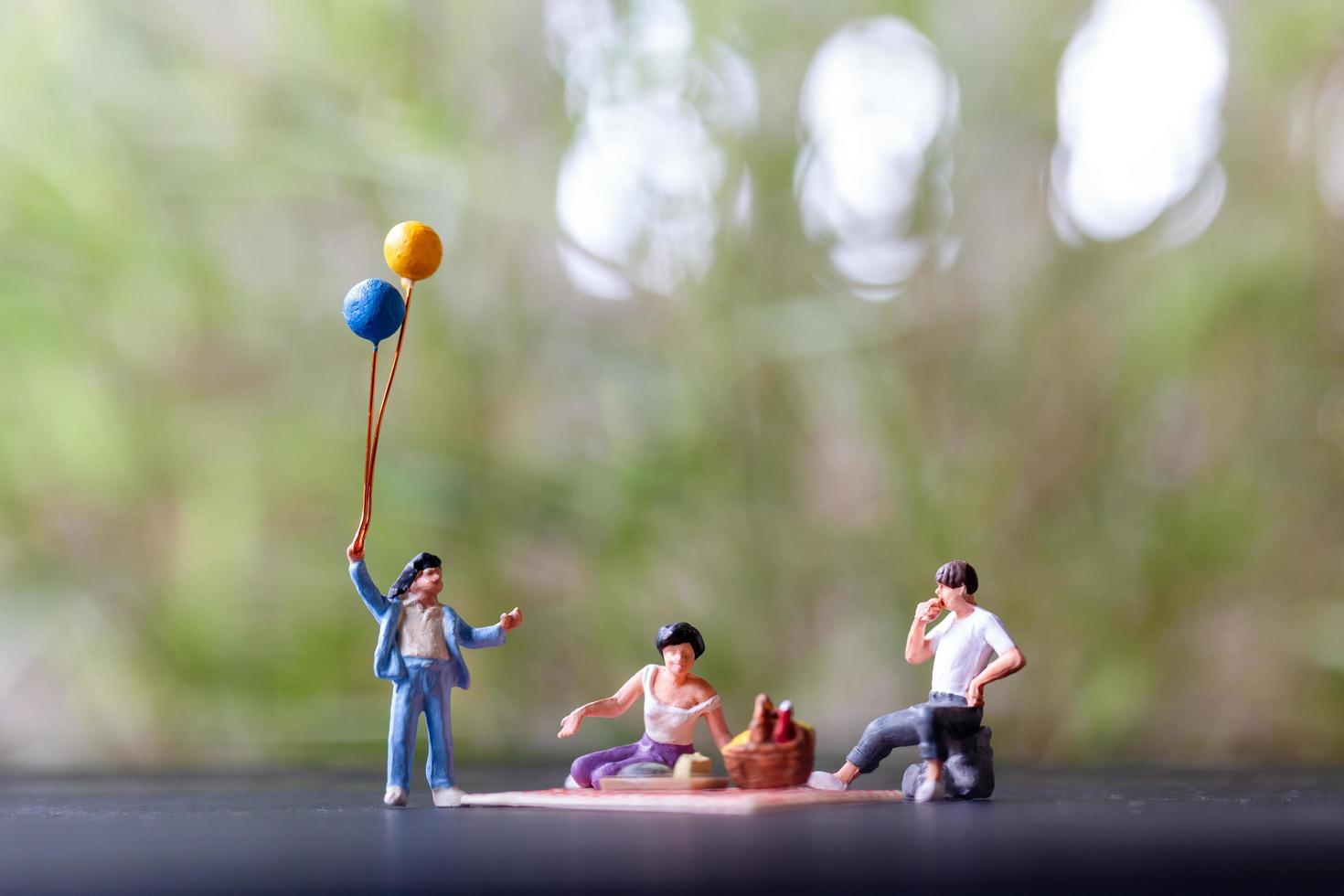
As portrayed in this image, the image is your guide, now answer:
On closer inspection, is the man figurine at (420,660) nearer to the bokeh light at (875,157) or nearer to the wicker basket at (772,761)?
the wicker basket at (772,761)

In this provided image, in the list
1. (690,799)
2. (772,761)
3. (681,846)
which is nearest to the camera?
(681,846)

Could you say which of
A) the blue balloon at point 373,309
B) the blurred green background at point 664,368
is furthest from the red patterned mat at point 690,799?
the blurred green background at point 664,368

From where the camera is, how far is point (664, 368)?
342cm

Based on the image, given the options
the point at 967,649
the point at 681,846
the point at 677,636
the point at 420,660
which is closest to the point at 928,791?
the point at 967,649

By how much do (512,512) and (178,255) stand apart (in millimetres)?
1036

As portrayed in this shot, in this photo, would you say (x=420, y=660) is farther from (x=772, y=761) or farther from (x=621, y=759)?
(x=772, y=761)

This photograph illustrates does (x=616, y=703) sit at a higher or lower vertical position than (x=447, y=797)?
higher

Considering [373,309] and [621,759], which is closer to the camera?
[373,309]

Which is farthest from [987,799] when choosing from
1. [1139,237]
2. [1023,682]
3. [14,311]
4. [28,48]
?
[28,48]

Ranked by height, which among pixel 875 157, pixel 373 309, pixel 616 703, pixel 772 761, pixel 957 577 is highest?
pixel 875 157

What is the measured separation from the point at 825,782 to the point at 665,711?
0.92 feet

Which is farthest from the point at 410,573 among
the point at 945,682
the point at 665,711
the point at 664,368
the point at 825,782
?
the point at 664,368

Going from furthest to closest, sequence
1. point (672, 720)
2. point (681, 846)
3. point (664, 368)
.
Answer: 1. point (664, 368)
2. point (672, 720)
3. point (681, 846)

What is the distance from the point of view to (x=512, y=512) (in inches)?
133
